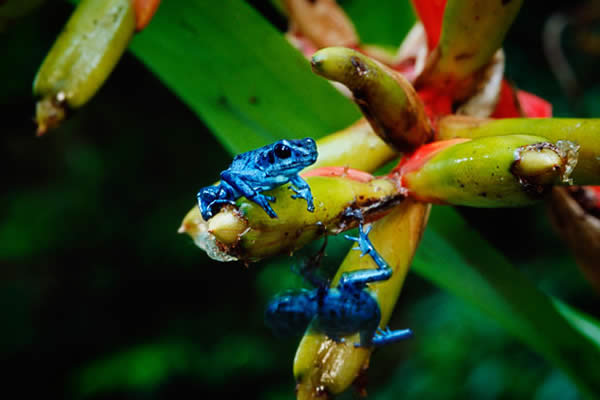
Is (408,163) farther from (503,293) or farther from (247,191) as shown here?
(503,293)

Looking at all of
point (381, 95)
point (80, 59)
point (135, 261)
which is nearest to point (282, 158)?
point (381, 95)

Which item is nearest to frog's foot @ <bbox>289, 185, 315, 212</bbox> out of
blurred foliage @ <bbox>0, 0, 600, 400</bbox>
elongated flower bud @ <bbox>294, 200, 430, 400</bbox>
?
elongated flower bud @ <bbox>294, 200, 430, 400</bbox>

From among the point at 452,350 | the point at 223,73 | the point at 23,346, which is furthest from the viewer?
the point at 23,346

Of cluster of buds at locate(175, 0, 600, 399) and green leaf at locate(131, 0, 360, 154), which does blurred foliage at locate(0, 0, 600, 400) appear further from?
cluster of buds at locate(175, 0, 600, 399)

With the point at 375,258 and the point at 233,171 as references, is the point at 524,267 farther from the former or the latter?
the point at 233,171

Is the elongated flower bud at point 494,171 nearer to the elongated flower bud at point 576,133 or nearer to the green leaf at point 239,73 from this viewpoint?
the elongated flower bud at point 576,133

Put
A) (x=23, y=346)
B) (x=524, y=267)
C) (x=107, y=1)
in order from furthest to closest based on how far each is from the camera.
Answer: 1. (x=23, y=346)
2. (x=524, y=267)
3. (x=107, y=1)

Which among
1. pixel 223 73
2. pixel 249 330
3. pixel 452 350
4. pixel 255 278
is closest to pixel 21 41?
pixel 255 278

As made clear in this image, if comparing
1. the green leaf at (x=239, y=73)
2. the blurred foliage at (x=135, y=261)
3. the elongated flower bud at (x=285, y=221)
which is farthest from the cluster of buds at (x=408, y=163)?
the blurred foliage at (x=135, y=261)
